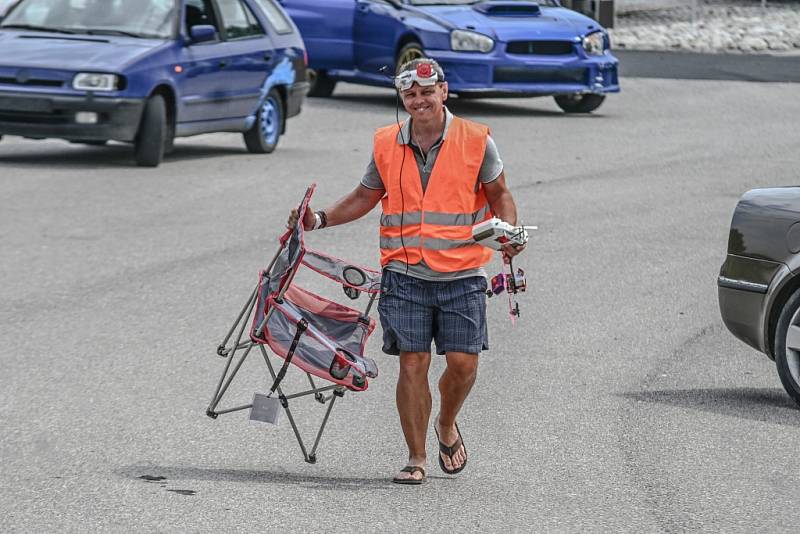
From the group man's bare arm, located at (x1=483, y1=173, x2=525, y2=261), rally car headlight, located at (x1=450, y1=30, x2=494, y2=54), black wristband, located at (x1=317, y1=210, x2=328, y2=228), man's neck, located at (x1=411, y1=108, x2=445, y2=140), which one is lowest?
rally car headlight, located at (x1=450, y1=30, x2=494, y2=54)

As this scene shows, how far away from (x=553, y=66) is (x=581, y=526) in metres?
14.6

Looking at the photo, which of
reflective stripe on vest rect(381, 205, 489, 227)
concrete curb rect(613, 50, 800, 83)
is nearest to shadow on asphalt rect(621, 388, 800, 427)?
reflective stripe on vest rect(381, 205, 489, 227)

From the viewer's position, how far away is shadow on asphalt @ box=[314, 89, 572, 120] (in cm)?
2141

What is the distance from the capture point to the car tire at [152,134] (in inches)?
619

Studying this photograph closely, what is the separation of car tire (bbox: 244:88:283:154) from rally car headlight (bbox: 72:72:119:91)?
2.25 m

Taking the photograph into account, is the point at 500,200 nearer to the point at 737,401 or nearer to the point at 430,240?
the point at 430,240

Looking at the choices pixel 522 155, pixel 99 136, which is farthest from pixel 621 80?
pixel 99 136

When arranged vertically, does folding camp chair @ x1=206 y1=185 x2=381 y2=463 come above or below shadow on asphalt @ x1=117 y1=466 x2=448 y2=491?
above

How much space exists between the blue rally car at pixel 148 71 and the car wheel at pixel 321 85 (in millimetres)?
4503

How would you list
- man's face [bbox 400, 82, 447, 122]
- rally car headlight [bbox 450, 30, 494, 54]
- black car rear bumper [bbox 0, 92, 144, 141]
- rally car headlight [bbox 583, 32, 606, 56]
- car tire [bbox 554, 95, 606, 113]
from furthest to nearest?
car tire [bbox 554, 95, 606, 113], rally car headlight [bbox 583, 32, 606, 56], rally car headlight [bbox 450, 30, 494, 54], black car rear bumper [bbox 0, 92, 144, 141], man's face [bbox 400, 82, 447, 122]

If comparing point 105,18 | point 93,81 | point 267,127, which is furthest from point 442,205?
point 267,127

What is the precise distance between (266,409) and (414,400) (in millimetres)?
569

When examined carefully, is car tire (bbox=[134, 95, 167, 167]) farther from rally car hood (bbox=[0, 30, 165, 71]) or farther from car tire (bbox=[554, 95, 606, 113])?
car tire (bbox=[554, 95, 606, 113])

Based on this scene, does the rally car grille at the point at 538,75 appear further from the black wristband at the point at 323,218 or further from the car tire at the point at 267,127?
the black wristband at the point at 323,218
